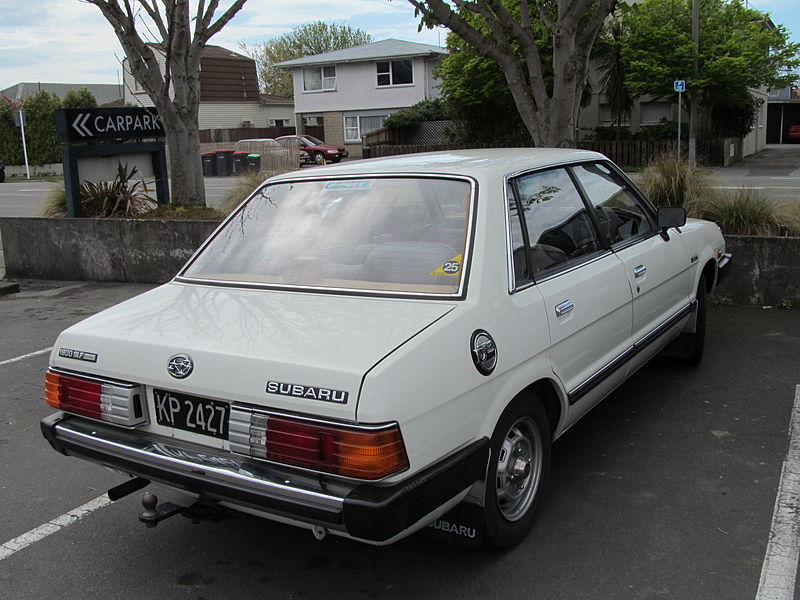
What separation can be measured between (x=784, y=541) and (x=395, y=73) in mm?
41168

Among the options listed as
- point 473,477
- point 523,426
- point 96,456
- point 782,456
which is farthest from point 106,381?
point 782,456

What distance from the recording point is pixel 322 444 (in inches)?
107

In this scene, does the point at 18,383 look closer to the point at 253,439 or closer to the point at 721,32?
the point at 253,439

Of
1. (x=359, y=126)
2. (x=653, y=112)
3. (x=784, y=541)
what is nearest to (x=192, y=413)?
(x=784, y=541)

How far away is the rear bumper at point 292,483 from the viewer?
8.66ft

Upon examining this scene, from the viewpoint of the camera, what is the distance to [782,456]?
4.28 m

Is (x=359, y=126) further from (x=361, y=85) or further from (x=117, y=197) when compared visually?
(x=117, y=197)

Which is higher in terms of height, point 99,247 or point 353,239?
point 353,239

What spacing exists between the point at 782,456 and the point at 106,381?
3.52 m

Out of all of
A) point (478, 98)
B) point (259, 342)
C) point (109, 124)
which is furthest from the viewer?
point (478, 98)

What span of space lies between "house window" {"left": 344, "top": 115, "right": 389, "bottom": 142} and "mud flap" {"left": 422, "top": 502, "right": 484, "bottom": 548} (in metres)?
41.4

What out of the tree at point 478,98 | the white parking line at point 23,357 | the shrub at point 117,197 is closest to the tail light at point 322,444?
the white parking line at point 23,357

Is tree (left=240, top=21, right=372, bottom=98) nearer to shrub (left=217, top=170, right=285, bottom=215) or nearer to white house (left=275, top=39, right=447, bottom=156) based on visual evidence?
white house (left=275, top=39, right=447, bottom=156)

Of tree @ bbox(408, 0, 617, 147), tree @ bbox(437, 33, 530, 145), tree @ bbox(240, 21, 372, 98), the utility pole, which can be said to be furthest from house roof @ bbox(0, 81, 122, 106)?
tree @ bbox(408, 0, 617, 147)
